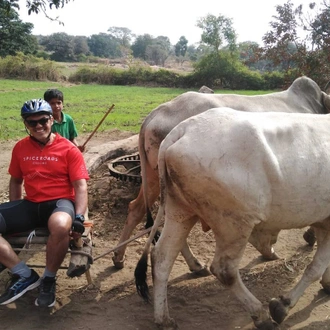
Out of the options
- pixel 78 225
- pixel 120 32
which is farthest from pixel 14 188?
pixel 120 32

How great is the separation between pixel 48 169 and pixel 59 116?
1.64 meters

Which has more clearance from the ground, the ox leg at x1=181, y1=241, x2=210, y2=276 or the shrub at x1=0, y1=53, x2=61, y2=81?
the shrub at x1=0, y1=53, x2=61, y2=81

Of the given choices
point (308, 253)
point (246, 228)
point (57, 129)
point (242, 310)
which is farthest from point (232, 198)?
point (57, 129)

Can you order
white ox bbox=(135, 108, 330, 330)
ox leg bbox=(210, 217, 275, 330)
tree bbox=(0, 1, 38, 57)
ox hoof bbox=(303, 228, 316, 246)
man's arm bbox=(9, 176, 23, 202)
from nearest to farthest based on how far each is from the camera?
white ox bbox=(135, 108, 330, 330) < ox leg bbox=(210, 217, 275, 330) < man's arm bbox=(9, 176, 23, 202) < ox hoof bbox=(303, 228, 316, 246) < tree bbox=(0, 1, 38, 57)

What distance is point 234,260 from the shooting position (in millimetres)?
3199

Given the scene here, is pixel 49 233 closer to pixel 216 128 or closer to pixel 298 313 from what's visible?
pixel 216 128

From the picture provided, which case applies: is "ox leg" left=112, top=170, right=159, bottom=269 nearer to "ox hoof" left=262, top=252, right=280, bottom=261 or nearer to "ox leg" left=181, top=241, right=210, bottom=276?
"ox leg" left=181, top=241, right=210, bottom=276

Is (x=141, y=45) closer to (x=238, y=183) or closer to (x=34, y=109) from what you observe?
(x=34, y=109)

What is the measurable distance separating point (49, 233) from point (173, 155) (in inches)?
52.4

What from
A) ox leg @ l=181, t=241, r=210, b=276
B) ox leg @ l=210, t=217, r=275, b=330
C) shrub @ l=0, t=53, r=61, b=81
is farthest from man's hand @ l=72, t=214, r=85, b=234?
shrub @ l=0, t=53, r=61, b=81

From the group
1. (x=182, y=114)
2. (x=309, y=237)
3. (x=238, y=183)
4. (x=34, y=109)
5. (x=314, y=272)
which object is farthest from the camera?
(x=309, y=237)

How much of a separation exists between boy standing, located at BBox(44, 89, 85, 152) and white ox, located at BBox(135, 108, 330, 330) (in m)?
2.27

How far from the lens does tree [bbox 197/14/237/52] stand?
44.6 meters

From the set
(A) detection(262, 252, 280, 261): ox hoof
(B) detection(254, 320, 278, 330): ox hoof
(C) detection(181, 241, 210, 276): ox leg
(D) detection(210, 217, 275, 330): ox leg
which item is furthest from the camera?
(A) detection(262, 252, 280, 261): ox hoof
